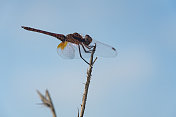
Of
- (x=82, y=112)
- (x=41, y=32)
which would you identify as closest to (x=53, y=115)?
(x=82, y=112)

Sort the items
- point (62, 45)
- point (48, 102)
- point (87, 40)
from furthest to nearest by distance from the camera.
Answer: point (62, 45) → point (87, 40) → point (48, 102)

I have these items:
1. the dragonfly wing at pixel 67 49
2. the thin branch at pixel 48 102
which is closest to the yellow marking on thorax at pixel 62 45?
the dragonfly wing at pixel 67 49

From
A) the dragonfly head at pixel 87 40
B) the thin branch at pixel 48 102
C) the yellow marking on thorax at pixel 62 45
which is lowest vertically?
the thin branch at pixel 48 102

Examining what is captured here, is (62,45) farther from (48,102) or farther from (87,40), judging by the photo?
(48,102)

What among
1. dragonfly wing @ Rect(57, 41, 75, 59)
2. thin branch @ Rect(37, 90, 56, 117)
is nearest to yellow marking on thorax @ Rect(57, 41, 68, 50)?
dragonfly wing @ Rect(57, 41, 75, 59)

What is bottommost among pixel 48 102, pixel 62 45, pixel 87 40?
pixel 48 102

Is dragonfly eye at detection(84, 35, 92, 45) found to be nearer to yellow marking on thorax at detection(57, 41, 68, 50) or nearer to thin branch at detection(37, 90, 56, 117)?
yellow marking on thorax at detection(57, 41, 68, 50)

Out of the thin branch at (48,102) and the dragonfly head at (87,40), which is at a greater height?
the dragonfly head at (87,40)

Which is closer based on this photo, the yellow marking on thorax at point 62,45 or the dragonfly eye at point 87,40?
the dragonfly eye at point 87,40

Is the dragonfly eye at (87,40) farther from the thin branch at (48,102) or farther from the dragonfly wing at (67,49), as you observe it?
the thin branch at (48,102)

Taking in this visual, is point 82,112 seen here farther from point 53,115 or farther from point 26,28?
point 26,28

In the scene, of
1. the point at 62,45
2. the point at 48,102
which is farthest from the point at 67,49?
the point at 48,102
